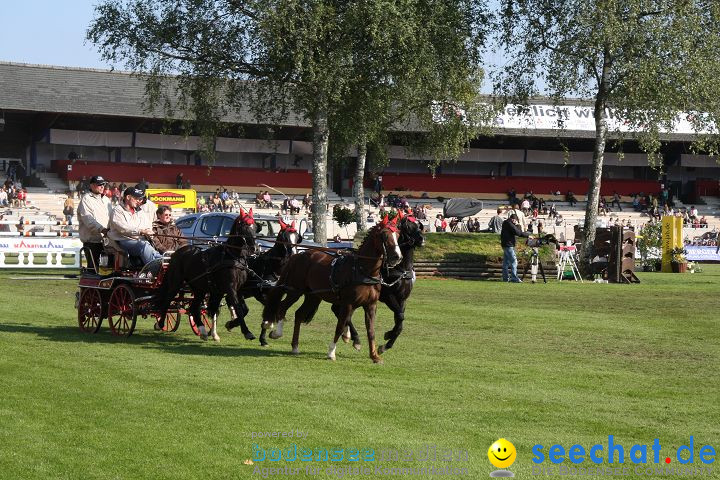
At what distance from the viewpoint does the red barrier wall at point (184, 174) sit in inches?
2199

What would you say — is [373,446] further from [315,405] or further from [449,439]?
[315,405]

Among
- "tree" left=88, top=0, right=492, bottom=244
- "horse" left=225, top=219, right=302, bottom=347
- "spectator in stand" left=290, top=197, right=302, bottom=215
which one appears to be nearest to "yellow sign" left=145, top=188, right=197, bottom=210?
"spectator in stand" left=290, top=197, right=302, bottom=215

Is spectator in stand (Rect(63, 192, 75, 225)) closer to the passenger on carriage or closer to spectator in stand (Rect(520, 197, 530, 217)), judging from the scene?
spectator in stand (Rect(520, 197, 530, 217))

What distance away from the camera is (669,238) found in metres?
39.4

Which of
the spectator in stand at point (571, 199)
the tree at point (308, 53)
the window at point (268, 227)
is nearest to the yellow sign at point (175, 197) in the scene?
the tree at point (308, 53)

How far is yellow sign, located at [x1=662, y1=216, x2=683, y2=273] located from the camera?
38.7m

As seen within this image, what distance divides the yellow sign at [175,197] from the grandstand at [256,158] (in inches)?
63.7

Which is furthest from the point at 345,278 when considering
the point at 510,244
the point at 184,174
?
the point at 184,174

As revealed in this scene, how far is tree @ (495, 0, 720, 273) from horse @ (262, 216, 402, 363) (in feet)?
70.0

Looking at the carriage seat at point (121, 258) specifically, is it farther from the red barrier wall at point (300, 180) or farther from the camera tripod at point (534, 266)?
the red barrier wall at point (300, 180)

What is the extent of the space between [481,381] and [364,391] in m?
1.77

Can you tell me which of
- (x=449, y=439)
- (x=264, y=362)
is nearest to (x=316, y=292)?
(x=264, y=362)

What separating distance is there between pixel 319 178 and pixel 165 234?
16979 mm

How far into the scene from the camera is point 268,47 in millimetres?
31766
